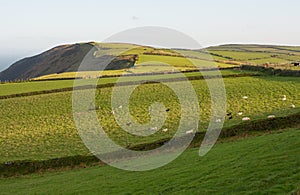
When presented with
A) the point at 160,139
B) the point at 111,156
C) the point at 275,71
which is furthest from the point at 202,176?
the point at 275,71

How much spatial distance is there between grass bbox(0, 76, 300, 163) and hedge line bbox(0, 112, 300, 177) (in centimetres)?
115

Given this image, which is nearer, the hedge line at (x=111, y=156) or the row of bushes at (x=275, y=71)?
the hedge line at (x=111, y=156)

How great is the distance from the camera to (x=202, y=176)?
1766 centimetres

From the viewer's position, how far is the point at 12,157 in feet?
99.9

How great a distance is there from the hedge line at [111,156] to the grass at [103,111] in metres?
1.15

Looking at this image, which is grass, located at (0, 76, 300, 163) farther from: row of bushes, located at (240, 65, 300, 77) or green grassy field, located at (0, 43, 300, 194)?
Result: row of bushes, located at (240, 65, 300, 77)

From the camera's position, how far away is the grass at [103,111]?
32500 millimetres

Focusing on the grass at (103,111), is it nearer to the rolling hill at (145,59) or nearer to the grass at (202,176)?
the grass at (202,176)

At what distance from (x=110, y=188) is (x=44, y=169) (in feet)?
36.7

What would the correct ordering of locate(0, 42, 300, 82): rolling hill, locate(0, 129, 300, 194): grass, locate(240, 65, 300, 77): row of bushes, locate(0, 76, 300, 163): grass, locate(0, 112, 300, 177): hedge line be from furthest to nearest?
locate(0, 42, 300, 82): rolling hill, locate(240, 65, 300, 77): row of bushes, locate(0, 76, 300, 163): grass, locate(0, 112, 300, 177): hedge line, locate(0, 129, 300, 194): grass

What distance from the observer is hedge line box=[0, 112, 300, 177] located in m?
28.5

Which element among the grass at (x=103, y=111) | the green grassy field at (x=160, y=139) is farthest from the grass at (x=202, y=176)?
the grass at (x=103, y=111)

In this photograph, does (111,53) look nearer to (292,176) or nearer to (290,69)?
(290,69)

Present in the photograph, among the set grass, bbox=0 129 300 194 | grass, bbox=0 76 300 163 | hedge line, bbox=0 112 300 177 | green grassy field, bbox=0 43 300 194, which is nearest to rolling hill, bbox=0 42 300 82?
grass, bbox=0 76 300 163
